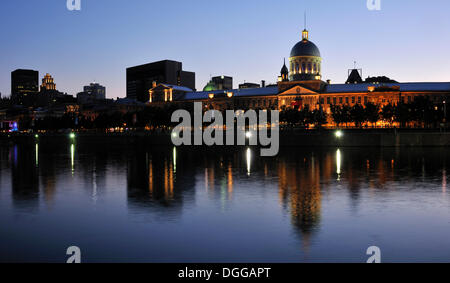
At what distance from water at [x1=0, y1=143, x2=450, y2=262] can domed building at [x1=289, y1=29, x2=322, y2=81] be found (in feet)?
402

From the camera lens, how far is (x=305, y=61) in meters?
155

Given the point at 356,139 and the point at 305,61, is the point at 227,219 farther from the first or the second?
the point at 305,61

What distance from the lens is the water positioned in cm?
1412

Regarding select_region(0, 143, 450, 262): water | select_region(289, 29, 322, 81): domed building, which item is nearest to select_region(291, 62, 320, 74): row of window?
select_region(289, 29, 322, 81): domed building

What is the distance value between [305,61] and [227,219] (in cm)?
14110

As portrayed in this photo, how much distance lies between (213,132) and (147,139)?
15.0 metres

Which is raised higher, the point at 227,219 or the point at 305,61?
the point at 305,61

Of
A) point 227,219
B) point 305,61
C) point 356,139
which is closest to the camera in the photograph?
point 227,219

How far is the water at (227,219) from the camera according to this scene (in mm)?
14116

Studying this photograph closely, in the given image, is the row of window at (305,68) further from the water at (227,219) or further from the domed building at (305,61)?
the water at (227,219)

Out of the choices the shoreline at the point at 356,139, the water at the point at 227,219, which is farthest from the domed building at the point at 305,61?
the water at the point at 227,219

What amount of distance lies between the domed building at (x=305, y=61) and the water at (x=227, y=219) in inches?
4826

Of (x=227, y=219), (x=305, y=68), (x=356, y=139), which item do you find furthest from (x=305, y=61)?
(x=227, y=219)
